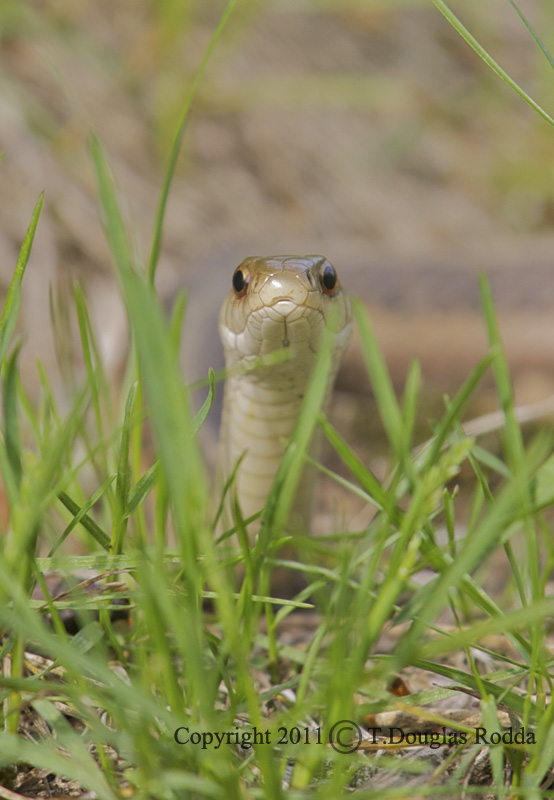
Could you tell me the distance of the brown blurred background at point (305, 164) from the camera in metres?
2.18

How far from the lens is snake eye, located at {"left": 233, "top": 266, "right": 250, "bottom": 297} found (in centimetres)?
95

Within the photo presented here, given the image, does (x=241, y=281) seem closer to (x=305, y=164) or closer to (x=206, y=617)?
(x=206, y=617)

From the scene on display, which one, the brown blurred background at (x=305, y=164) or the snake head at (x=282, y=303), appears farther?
the brown blurred background at (x=305, y=164)

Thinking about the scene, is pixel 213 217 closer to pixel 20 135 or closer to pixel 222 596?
pixel 20 135

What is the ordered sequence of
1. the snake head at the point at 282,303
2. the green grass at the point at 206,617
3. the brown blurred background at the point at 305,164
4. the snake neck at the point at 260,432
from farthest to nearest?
the brown blurred background at the point at 305,164 → the snake neck at the point at 260,432 → the snake head at the point at 282,303 → the green grass at the point at 206,617

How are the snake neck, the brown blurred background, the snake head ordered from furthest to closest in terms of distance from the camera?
the brown blurred background → the snake neck → the snake head

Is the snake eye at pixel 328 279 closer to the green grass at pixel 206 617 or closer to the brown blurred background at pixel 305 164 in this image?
the green grass at pixel 206 617

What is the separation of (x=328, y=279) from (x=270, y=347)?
4.2 inches

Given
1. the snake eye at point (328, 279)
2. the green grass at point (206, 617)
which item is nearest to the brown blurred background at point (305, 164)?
the snake eye at point (328, 279)

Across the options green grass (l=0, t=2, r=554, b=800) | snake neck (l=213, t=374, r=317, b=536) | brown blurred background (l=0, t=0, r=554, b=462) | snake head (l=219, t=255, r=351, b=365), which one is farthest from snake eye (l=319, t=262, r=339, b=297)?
brown blurred background (l=0, t=0, r=554, b=462)

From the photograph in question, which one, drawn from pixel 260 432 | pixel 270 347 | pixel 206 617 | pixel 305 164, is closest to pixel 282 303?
pixel 270 347

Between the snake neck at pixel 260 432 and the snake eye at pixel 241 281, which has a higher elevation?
the snake eye at pixel 241 281

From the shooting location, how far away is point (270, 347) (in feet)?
3.10

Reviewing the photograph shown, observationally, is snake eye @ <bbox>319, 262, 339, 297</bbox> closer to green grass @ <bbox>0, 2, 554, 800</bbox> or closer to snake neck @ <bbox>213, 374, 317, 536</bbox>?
snake neck @ <bbox>213, 374, 317, 536</bbox>
